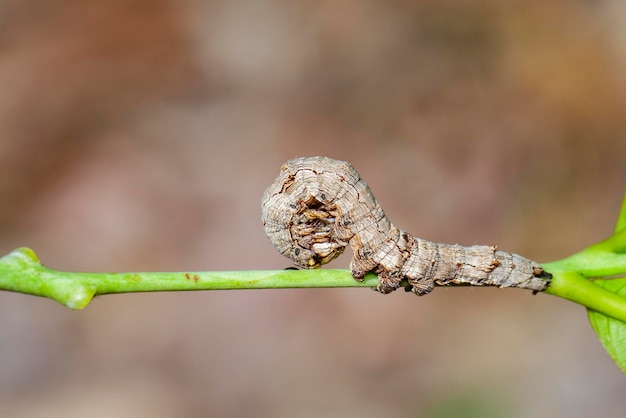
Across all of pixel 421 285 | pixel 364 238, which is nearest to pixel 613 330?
pixel 421 285

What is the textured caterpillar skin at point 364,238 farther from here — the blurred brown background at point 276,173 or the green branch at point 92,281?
the blurred brown background at point 276,173

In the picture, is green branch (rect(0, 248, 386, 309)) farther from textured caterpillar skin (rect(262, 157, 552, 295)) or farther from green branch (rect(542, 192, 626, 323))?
green branch (rect(542, 192, 626, 323))

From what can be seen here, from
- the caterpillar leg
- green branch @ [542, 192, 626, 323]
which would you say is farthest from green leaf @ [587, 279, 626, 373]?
the caterpillar leg

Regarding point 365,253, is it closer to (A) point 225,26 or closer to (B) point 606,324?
(B) point 606,324

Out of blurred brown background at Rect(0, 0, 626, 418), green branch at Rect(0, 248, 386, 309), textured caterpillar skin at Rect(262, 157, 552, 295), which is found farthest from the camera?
blurred brown background at Rect(0, 0, 626, 418)

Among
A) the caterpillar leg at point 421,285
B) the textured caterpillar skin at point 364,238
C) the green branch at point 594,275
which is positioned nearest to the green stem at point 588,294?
the green branch at point 594,275

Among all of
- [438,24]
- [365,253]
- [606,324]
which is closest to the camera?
[606,324]

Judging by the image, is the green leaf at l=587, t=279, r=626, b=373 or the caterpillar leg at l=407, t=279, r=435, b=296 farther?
→ the caterpillar leg at l=407, t=279, r=435, b=296

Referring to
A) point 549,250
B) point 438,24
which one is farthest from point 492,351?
point 438,24
